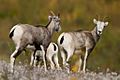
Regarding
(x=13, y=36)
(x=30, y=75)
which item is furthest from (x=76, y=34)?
(x=30, y=75)

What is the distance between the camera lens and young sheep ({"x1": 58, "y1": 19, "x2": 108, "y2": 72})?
2138cm

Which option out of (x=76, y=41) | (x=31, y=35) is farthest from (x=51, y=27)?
(x=31, y=35)

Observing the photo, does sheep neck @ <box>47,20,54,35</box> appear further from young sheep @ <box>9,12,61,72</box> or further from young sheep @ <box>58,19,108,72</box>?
young sheep @ <box>58,19,108,72</box>

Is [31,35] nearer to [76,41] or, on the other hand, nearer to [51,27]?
[51,27]

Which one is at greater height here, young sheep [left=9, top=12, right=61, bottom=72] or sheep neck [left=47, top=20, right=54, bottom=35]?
sheep neck [left=47, top=20, right=54, bottom=35]

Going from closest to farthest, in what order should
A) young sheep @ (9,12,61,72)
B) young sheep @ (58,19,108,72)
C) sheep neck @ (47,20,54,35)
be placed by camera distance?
young sheep @ (9,12,61,72) < sheep neck @ (47,20,54,35) < young sheep @ (58,19,108,72)

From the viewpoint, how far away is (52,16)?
2117 centimetres

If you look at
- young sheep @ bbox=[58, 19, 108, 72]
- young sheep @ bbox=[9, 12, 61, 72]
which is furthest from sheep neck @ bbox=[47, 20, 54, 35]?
young sheep @ bbox=[58, 19, 108, 72]

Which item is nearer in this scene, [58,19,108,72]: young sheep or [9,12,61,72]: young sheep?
[9,12,61,72]: young sheep

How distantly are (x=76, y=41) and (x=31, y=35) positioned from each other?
10.5 feet

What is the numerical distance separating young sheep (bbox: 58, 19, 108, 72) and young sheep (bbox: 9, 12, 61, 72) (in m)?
0.48

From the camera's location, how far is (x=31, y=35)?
61.3 feet

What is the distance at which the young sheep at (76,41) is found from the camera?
21.4m

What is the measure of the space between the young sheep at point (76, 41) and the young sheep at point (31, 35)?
48 centimetres
